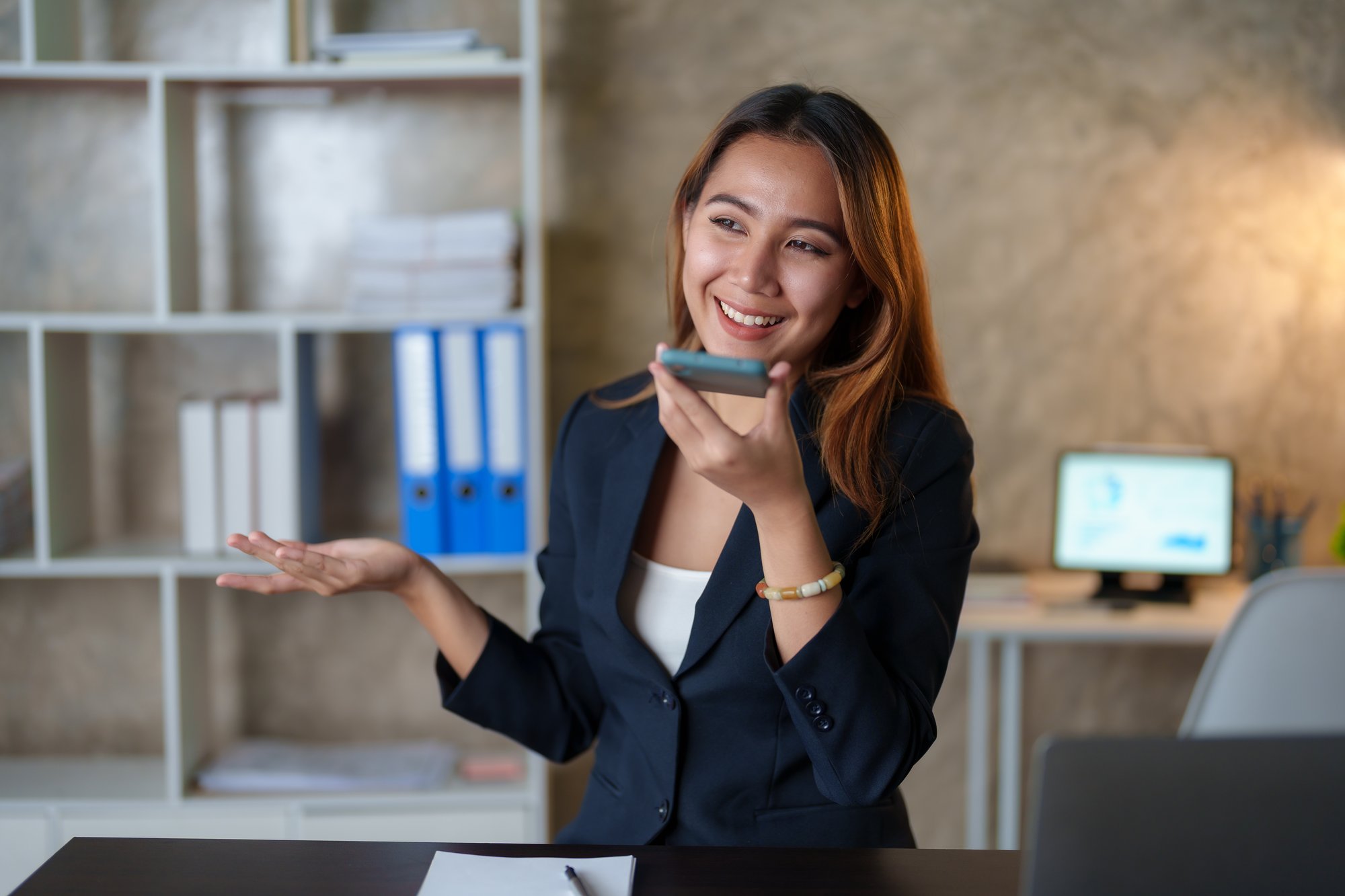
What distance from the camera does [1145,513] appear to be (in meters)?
2.68

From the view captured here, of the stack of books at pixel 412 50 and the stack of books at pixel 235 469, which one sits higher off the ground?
the stack of books at pixel 412 50

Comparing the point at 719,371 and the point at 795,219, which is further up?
the point at 795,219

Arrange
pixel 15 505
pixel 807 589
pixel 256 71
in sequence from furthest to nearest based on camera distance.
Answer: pixel 15 505, pixel 256 71, pixel 807 589

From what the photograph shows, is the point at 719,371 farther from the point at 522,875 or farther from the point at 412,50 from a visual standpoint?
the point at 412,50

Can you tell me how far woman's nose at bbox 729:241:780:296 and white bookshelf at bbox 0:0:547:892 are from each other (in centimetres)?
110

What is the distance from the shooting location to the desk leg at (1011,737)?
265 centimetres

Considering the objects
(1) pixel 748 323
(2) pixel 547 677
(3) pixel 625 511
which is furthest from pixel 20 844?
(1) pixel 748 323

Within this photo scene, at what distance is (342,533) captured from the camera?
2709 millimetres

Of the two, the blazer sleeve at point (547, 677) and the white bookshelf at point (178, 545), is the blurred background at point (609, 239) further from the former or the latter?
the blazer sleeve at point (547, 677)

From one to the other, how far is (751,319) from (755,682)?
423 millimetres

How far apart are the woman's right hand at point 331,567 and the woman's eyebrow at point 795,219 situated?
562 millimetres

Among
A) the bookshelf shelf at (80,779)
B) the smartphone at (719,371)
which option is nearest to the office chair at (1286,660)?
the smartphone at (719,371)

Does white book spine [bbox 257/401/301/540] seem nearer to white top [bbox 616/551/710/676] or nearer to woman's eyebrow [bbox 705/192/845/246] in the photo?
white top [bbox 616/551/710/676]

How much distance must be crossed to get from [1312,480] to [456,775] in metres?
2.27
